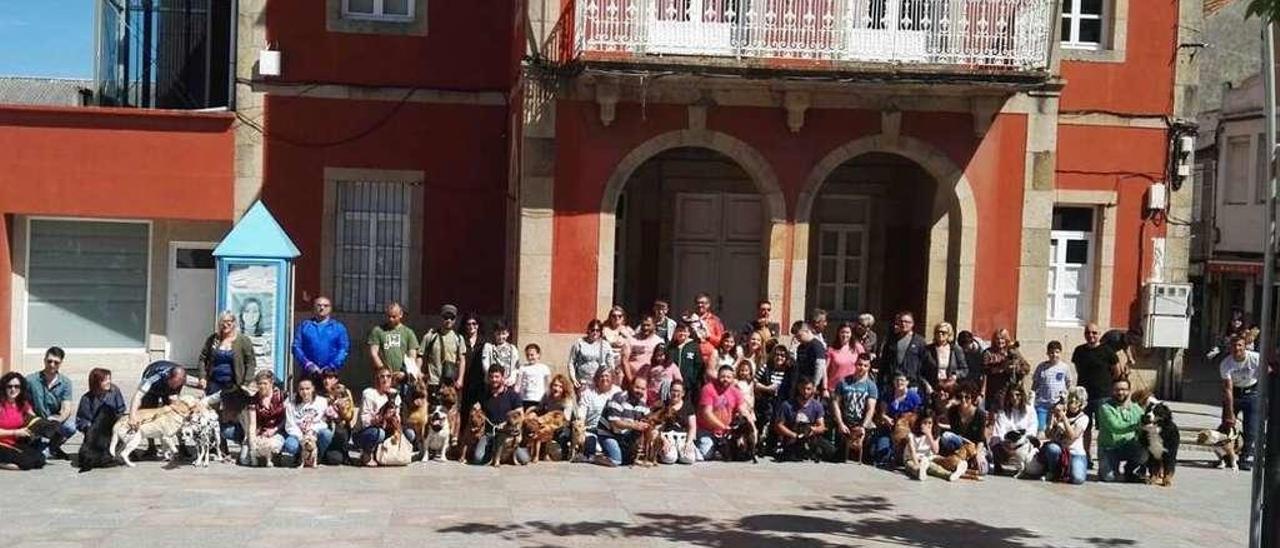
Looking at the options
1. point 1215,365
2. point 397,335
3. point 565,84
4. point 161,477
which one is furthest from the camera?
point 1215,365

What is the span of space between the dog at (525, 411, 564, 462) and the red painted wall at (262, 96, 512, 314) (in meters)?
6.27

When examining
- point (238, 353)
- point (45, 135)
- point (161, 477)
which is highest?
point (45, 135)

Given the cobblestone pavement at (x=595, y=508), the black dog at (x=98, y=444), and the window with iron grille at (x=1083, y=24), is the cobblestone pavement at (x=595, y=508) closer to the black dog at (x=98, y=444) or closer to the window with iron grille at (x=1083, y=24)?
the black dog at (x=98, y=444)

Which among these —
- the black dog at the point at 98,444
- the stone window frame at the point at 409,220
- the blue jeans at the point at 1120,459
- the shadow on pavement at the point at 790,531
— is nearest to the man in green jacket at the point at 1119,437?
the blue jeans at the point at 1120,459

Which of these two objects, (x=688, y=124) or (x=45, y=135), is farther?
(x=45, y=135)

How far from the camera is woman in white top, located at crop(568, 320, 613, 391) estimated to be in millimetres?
15203

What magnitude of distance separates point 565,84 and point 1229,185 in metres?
20.2

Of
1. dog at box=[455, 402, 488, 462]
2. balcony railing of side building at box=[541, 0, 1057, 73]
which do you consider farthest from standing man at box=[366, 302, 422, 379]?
balcony railing of side building at box=[541, 0, 1057, 73]

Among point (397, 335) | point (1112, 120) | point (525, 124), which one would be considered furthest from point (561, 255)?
point (1112, 120)

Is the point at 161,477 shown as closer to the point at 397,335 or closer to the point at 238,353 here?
the point at 238,353

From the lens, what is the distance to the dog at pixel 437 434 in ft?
46.6

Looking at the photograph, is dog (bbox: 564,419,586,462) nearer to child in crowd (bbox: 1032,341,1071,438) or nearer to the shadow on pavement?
the shadow on pavement

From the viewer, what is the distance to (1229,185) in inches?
1270

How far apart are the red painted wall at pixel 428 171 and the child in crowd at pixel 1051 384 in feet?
26.4
